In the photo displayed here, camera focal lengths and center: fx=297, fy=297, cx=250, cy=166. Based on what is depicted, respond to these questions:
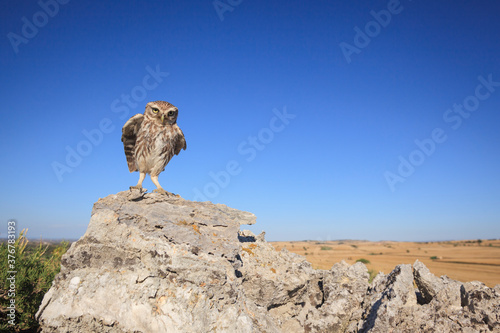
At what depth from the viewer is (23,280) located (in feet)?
21.7

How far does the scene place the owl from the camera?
22.1 ft

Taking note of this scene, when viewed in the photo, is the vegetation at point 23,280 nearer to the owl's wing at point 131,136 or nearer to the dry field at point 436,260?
the owl's wing at point 131,136

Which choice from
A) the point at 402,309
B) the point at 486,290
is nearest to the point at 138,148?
the point at 402,309

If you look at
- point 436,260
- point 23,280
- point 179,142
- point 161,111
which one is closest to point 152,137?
point 161,111

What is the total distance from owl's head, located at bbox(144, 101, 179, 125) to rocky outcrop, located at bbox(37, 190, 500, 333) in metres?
1.81

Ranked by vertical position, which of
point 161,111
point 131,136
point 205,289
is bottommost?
point 205,289

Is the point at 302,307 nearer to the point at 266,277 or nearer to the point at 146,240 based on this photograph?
the point at 266,277

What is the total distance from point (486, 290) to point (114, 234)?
6.12 metres

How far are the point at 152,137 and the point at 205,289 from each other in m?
3.81

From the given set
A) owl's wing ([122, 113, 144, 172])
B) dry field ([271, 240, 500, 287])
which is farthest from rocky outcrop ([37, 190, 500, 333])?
dry field ([271, 240, 500, 287])

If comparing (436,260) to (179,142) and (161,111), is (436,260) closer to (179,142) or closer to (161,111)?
(179,142)

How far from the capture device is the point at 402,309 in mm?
5184

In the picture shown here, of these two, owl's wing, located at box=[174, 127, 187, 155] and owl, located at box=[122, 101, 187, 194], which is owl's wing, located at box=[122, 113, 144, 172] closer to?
owl, located at box=[122, 101, 187, 194]

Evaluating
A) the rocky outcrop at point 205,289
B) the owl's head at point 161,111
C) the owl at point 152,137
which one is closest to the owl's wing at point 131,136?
the owl at point 152,137
